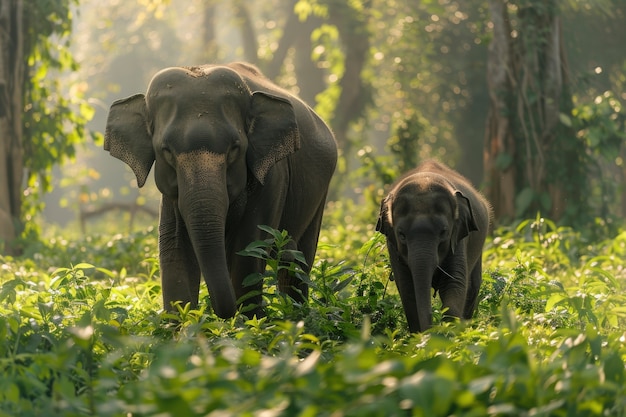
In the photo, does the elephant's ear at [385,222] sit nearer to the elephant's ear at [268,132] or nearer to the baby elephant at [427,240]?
the baby elephant at [427,240]

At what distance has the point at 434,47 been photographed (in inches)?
855

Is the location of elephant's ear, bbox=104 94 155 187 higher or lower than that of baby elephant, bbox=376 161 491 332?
higher

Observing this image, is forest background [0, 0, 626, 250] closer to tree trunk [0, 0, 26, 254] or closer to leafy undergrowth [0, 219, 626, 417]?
tree trunk [0, 0, 26, 254]

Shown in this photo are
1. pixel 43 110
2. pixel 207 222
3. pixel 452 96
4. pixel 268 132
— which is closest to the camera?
pixel 207 222

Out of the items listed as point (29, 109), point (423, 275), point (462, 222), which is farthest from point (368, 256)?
point (29, 109)

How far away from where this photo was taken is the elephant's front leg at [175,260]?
6531mm

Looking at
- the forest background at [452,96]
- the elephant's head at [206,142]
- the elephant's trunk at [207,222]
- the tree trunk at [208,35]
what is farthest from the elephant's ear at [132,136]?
the tree trunk at [208,35]

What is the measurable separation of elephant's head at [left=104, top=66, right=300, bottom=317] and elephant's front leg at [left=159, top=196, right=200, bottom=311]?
0.62ft

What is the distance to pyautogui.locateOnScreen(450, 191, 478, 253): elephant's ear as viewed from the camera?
660 cm

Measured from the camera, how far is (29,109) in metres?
13.6

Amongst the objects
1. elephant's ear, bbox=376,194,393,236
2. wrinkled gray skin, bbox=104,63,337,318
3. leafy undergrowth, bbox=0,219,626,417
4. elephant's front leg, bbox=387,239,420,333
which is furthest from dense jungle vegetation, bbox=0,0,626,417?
elephant's ear, bbox=376,194,393,236

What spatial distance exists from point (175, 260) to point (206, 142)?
860 millimetres

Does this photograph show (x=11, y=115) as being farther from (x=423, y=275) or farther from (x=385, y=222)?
(x=423, y=275)

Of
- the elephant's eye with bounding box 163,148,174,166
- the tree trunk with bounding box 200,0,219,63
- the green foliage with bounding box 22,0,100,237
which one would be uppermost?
the elephant's eye with bounding box 163,148,174,166
